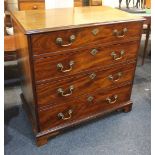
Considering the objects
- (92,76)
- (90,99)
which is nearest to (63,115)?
(90,99)

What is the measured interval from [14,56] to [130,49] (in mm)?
1015

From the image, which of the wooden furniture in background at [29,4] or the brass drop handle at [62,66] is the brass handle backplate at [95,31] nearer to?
the brass drop handle at [62,66]

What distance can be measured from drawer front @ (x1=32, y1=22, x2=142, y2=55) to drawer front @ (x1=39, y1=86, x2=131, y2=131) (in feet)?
1.33

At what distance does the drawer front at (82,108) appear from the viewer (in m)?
1.45

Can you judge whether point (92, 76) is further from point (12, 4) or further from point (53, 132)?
point (12, 4)

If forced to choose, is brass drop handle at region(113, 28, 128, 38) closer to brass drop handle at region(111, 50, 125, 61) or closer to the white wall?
brass drop handle at region(111, 50, 125, 61)

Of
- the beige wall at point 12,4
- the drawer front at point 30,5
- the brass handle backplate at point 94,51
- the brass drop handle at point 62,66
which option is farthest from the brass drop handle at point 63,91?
the beige wall at point 12,4

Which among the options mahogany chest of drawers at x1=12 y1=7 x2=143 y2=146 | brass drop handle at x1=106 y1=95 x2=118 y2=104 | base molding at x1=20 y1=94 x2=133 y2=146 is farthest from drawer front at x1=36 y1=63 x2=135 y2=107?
base molding at x1=20 y1=94 x2=133 y2=146

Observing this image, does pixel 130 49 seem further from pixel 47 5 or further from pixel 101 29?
pixel 47 5

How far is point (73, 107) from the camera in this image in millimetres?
1515

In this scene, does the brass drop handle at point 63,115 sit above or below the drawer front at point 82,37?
below

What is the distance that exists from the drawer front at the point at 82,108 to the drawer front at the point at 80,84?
0.17 ft

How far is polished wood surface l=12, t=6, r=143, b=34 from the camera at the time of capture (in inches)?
47.8
